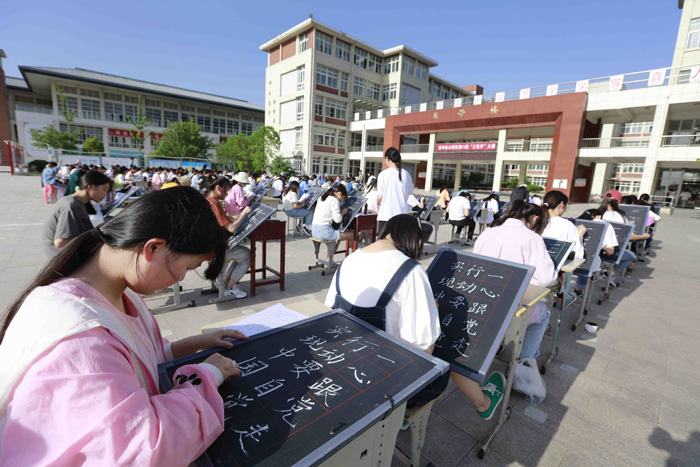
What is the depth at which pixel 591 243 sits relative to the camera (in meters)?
3.93

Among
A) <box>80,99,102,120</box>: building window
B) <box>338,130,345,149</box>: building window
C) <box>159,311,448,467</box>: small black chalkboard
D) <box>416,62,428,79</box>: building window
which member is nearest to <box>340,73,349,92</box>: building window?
<box>338,130,345,149</box>: building window

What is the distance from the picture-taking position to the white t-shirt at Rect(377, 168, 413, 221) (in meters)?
4.56

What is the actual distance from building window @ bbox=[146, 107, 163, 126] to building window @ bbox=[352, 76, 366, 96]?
83.9 ft

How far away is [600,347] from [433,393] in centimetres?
278

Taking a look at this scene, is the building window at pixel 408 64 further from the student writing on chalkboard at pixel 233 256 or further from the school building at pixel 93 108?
the student writing on chalkboard at pixel 233 256

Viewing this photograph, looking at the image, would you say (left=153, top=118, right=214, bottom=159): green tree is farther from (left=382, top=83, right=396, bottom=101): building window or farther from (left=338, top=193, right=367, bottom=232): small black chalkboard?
(left=338, top=193, right=367, bottom=232): small black chalkboard

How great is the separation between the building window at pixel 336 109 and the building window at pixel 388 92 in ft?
18.0

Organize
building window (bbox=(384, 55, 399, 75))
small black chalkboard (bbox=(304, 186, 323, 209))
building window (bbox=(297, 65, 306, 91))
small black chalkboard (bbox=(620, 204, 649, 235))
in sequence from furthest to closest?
building window (bbox=(384, 55, 399, 75)), building window (bbox=(297, 65, 306, 91)), small black chalkboard (bbox=(304, 186, 323, 209)), small black chalkboard (bbox=(620, 204, 649, 235))

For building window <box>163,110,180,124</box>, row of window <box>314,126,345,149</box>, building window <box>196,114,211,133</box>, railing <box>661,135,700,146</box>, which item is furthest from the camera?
building window <box>196,114,211,133</box>

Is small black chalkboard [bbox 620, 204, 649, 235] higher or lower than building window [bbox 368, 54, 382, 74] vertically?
lower

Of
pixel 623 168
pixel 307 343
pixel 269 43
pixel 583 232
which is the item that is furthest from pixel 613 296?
pixel 623 168

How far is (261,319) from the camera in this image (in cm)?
167

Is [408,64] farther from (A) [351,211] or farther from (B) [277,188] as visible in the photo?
(A) [351,211]

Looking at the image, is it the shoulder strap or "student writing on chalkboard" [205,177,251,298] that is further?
"student writing on chalkboard" [205,177,251,298]
